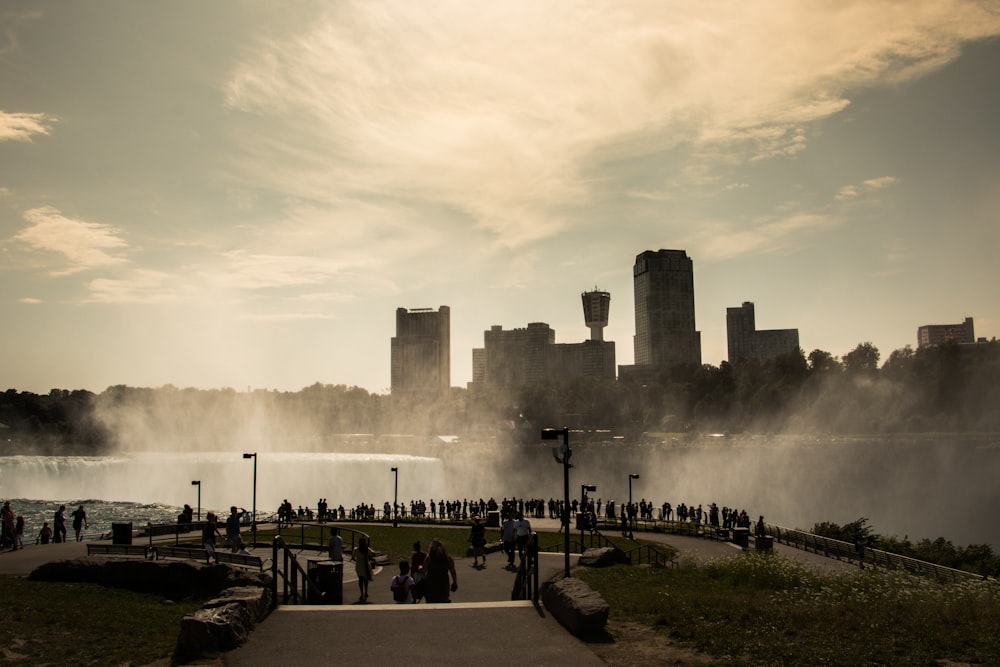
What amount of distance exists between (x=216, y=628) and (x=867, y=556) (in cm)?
2918

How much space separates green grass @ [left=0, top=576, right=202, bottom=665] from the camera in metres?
11.8

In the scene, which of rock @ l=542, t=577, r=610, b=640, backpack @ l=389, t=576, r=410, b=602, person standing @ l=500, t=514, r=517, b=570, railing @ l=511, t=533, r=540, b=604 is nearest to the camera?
rock @ l=542, t=577, r=610, b=640

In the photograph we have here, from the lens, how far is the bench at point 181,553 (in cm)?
2066

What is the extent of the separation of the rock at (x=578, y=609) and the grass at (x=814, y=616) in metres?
1.14

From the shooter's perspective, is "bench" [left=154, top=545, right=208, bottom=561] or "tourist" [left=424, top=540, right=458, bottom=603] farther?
"bench" [left=154, top=545, right=208, bottom=561]

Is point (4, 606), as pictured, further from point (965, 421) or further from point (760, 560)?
point (965, 421)

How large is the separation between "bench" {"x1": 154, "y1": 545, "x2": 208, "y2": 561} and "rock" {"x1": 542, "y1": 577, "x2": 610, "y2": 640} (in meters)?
11.2

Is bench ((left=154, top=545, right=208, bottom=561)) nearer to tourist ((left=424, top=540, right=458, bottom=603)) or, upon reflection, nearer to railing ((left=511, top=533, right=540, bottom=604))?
tourist ((left=424, top=540, right=458, bottom=603))

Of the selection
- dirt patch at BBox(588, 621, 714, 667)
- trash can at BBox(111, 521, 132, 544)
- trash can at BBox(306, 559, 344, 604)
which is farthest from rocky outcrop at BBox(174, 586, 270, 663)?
trash can at BBox(111, 521, 132, 544)

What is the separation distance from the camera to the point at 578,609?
12.2 m

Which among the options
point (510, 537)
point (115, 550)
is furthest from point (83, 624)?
point (510, 537)


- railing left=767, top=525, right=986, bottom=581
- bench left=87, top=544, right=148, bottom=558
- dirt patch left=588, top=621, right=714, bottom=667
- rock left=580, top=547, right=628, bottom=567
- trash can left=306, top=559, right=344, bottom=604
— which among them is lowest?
railing left=767, top=525, right=986, bottom=581

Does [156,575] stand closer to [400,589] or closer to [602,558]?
[400,589]

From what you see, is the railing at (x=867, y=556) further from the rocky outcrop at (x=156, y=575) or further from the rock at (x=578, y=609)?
the rocky outcrop at (x=156, y=575)
